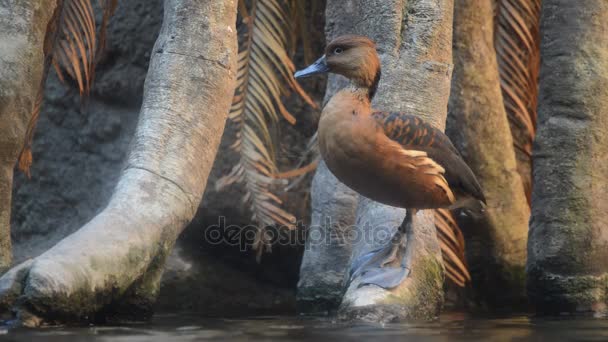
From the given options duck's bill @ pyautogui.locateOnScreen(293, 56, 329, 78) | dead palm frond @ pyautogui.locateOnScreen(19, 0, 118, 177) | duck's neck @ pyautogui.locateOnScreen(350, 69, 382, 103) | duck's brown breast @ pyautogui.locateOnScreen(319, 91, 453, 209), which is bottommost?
duck's brown breast @ pyautogui.locateOnScreen(319, 91, 453, 209)

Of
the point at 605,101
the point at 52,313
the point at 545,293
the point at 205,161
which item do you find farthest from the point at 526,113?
the point at 52,313

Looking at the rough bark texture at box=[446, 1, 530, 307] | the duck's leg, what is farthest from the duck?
the rough bark texture at box=[446, 1, 530, 307]

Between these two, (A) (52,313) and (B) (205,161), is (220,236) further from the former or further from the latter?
(A) (52,313)

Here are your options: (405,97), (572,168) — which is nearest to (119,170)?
(405,97)

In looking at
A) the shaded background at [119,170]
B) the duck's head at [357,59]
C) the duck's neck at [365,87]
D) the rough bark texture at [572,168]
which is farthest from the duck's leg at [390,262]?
the shaded background at [119,170]

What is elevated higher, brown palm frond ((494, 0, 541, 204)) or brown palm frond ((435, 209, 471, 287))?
brown palm frond ((494, 0, 541, 204))

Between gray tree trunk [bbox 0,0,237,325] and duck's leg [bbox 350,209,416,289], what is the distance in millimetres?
1076

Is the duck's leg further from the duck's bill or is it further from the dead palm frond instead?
the dead palm frond

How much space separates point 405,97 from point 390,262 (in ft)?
4.09

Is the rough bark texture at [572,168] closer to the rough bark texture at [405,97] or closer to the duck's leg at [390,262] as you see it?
the rough bark texture at [405,97]

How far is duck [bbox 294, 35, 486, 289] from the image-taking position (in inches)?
200

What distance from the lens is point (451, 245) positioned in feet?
23.8

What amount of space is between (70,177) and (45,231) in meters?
0.52

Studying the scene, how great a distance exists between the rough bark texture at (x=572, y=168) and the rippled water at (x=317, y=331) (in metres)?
0.93
